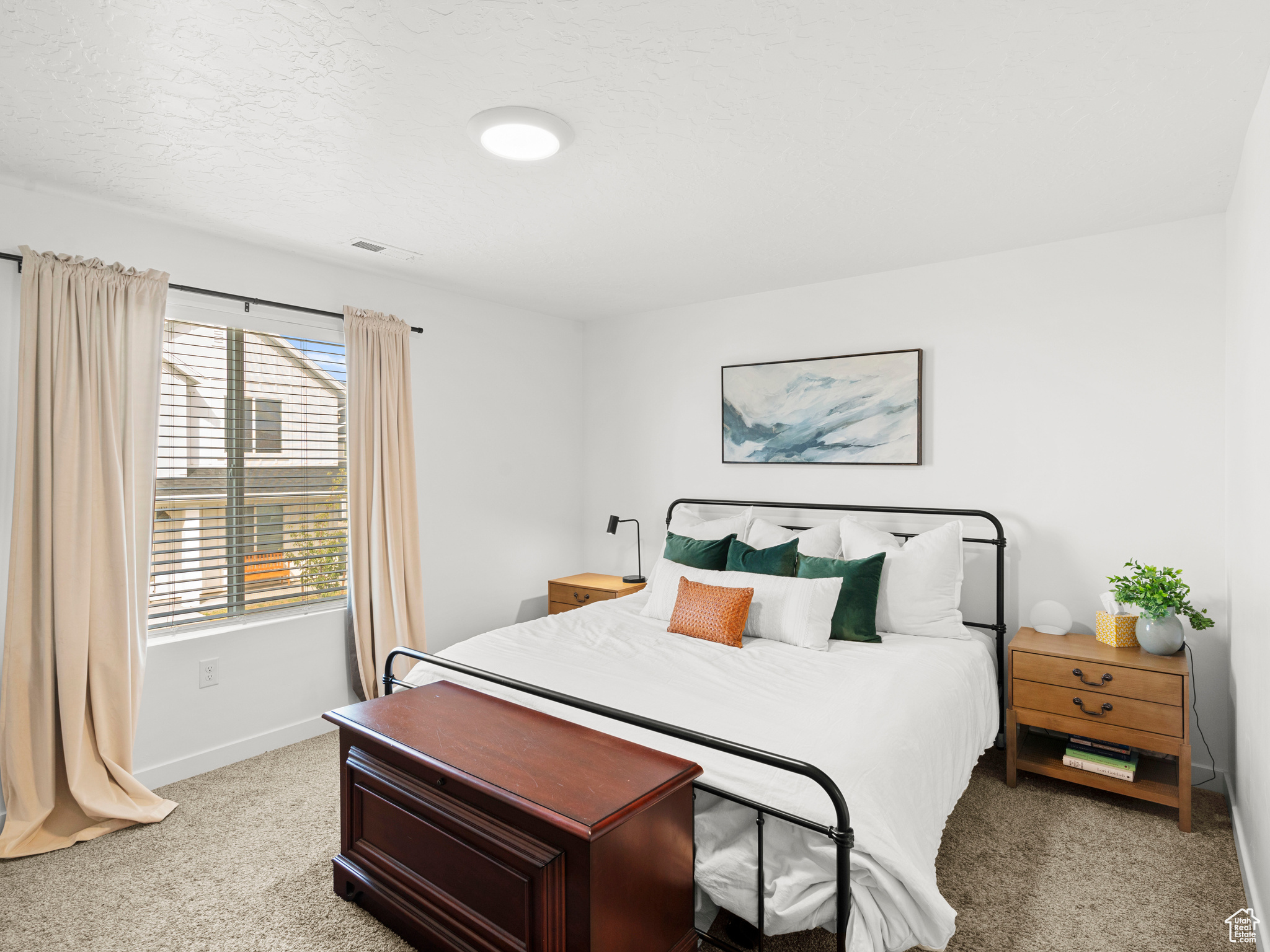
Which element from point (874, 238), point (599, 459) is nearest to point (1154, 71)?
point (874, 238)

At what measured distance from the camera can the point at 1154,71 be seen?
184cm

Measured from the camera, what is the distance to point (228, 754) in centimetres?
321

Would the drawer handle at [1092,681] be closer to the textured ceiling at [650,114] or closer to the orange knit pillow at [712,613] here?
the orange knit pillow at [712,613]

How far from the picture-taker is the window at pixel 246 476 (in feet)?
10.1

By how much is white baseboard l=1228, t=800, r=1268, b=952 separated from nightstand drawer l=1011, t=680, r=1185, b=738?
345 millimetres

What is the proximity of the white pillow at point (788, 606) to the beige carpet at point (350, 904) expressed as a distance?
877 millimetres

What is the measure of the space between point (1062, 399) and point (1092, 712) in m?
1.42

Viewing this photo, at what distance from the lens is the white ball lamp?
3.22m

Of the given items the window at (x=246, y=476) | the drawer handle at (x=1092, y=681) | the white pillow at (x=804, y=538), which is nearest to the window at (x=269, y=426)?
the window at (x=246, y=476)

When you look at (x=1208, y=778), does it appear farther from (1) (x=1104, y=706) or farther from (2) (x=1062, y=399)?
(2) (x=1062, y=399)

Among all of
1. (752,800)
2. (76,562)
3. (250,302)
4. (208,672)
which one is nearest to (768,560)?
(752,800)

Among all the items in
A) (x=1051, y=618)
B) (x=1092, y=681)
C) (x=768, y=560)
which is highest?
(x=768, y=560)

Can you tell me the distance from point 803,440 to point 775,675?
180 centimetres

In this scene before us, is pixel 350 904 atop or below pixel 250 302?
below
